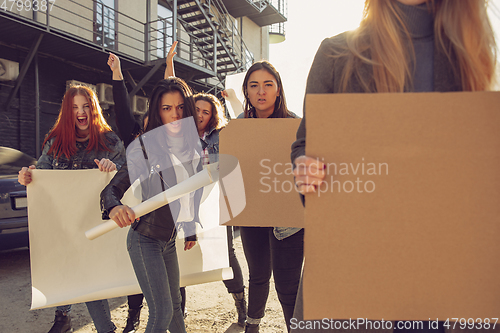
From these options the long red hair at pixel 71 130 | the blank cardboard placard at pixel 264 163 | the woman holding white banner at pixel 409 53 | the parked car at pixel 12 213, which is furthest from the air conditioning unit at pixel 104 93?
the woman holding white banner at pixel 409 53

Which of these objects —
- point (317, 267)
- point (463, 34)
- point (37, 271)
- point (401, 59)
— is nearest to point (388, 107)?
point (401, 59)

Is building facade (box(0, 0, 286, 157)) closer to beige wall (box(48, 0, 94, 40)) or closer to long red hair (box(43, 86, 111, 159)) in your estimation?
beige wall (box(48, 0, 94, 40))

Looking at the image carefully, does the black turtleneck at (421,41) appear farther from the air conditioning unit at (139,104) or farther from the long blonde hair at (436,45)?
the air conditioning unit at (139,104)

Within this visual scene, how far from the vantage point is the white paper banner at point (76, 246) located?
6.93ft

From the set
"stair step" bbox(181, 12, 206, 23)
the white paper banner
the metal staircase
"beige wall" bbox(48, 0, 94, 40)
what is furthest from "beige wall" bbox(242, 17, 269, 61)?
the white paper banner

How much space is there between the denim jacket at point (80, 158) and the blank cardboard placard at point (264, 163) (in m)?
1.30

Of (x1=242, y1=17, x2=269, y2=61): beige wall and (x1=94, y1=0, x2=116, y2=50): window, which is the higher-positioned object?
(x1=242, y1=17, x2=269, y2=61): beige wall

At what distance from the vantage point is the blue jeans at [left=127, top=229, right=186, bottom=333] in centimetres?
182

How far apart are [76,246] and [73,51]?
7997 millimetres

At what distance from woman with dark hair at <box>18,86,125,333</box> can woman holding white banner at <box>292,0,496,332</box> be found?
1811 millimetres

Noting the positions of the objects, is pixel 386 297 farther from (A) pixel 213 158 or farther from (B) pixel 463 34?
(A) pixel 213 158

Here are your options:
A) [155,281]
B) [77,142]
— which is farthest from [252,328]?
[77,142]

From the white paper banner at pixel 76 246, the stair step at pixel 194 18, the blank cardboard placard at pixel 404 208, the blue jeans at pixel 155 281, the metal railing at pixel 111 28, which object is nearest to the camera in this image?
the blank cardboard placard at pixel 404 208

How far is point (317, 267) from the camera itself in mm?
861
